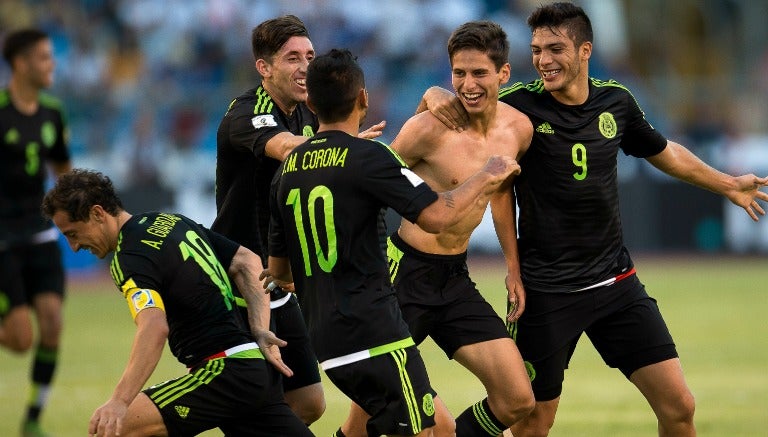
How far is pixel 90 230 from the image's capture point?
21.6ft

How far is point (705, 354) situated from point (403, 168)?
28.0 feet

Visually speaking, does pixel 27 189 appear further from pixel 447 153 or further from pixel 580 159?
pixel 580 159

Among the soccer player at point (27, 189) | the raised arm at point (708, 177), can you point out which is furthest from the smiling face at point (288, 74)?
the soccer player at point (27, 189)

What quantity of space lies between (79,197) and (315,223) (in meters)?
1.20

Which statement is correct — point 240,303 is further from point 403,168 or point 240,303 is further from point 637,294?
Answer: point 637,294

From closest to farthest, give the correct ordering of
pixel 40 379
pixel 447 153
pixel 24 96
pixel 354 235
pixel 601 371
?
pixel 354 235 < pixel 447 153 < pixel 40 379 < pixel 24 96 < pixel 601 371

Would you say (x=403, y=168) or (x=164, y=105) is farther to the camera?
(x=164, y=105)

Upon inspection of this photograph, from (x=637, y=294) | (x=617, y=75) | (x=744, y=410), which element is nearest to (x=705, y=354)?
(x=744, y=410)

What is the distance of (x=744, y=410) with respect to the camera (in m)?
10.6

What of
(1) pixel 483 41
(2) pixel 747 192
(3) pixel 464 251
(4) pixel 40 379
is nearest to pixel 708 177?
(2) pixel 747 192

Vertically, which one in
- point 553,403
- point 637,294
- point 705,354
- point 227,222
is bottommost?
point 705,354

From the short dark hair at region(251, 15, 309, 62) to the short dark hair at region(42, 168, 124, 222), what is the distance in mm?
1574

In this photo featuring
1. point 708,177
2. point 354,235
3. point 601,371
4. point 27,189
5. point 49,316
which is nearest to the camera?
point 354,235

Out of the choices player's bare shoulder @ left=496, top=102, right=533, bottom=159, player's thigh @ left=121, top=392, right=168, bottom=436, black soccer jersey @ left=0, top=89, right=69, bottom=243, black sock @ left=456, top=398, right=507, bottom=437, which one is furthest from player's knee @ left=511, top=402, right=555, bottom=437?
black soccer jersey @ left=0, top=89, right=69, bottom=243
